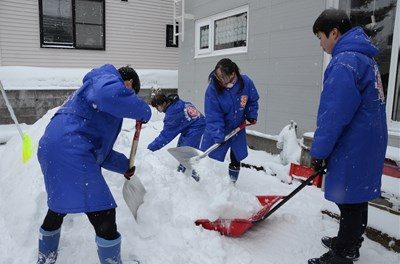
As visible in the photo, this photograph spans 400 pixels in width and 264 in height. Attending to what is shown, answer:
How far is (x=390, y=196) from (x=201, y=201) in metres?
1.77

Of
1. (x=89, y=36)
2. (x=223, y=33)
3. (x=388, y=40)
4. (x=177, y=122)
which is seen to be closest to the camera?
(x=388, y=40)

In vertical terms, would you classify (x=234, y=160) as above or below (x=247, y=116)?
below

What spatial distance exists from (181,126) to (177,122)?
0.29 feet

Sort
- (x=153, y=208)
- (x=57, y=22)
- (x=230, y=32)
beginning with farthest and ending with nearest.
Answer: (x=57, y=22) < (x=230, y=32) < (x=153, y=208)

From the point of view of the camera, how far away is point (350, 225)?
2.32m

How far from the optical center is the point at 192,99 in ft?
27.6

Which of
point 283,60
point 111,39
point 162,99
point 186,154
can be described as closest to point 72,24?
point 111,39

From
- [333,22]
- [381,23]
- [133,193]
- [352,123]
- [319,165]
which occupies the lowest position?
[133,193]

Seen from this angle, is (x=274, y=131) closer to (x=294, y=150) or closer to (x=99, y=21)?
(x=294, y=150)

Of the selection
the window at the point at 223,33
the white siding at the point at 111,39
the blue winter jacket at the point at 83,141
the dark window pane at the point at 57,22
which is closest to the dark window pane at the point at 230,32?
the window at the point at 223,33

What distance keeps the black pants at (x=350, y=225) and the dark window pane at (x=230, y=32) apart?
193 inches

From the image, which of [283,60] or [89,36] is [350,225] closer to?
[283,60]

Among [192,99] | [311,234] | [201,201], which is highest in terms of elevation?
[192,99]

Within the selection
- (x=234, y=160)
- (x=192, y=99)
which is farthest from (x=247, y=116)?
(x=192, y=99)
